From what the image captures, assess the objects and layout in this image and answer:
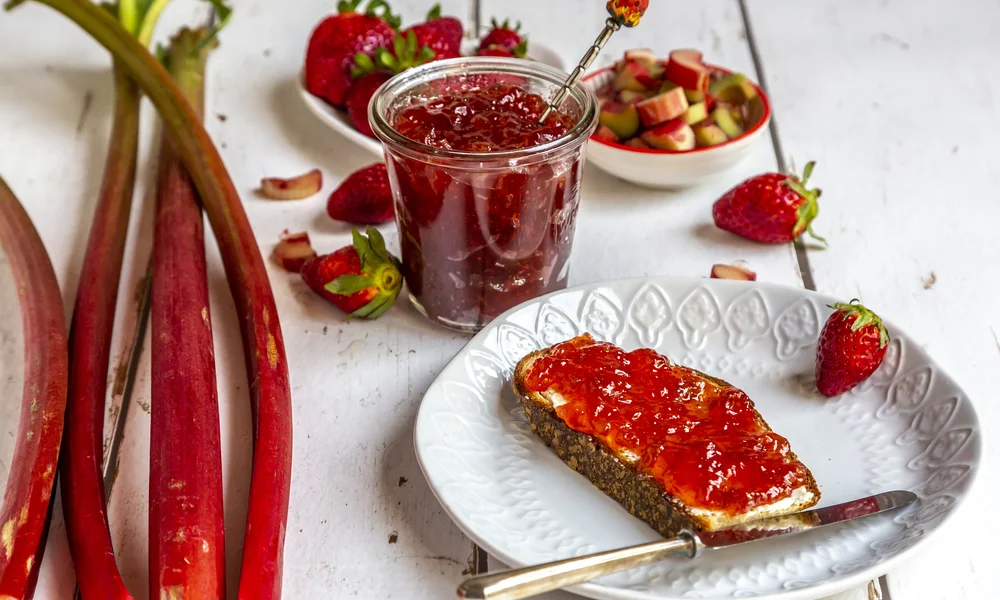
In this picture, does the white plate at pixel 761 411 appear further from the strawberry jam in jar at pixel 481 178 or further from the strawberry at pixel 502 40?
the strawberry at pixel 502 40

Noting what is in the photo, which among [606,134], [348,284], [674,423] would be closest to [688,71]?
[606,134]

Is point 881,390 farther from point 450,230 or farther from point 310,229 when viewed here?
point 310,229

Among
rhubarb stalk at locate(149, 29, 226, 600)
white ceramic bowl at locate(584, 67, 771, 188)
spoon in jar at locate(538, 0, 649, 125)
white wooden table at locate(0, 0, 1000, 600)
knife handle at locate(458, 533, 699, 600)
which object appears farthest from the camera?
white ceramic bowl at locate(584, 67, 771, 188)

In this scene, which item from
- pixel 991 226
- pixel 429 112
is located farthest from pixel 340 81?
pixel 991 226

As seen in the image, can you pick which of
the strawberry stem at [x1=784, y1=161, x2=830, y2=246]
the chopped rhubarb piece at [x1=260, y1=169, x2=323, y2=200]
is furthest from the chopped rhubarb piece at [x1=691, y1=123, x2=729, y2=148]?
the chopped rhubarb piece at [x1=260, y1=169, x2=323, y2=200]

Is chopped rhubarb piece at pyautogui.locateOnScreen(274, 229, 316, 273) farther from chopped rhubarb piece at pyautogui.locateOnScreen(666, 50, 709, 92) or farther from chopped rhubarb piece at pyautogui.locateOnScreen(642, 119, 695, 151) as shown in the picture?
chopped rhubarb piece at pyautogui.locateOnScreen(666, 50, 709, 92)

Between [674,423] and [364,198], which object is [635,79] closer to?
[364,198]

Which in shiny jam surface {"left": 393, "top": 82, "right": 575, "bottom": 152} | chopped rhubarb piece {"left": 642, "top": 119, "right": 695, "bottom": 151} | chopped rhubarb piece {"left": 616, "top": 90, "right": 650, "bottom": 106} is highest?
shiny jam surface {"left": 393, "top": 82, "right": 575, "bottom": 152}
